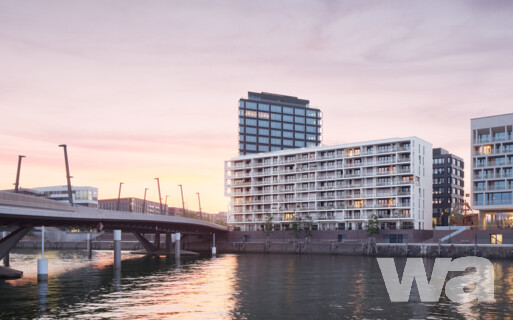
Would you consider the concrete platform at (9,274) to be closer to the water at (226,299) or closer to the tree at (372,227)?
the water at (226,299)

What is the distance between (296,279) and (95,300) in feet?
92.7

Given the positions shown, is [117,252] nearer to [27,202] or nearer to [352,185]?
[27,202]

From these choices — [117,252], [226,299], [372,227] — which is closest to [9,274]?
[117,252]

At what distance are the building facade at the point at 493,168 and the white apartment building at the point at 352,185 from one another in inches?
673

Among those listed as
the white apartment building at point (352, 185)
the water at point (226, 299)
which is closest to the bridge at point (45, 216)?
the water at point (226, 299)

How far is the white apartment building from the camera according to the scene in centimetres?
16462

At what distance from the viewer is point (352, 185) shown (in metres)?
177

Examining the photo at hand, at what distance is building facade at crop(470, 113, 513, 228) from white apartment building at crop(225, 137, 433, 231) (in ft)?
56.1

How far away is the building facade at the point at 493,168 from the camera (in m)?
148

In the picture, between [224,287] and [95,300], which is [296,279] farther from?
[95,300]

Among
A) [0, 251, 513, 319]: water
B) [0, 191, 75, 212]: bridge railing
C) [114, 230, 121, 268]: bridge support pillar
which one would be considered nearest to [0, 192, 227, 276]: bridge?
[0, 191, 75, 212]: bridge railing

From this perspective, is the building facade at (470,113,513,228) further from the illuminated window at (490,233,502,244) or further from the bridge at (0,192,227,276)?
the bridge at (0,192,227,276)

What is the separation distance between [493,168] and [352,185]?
4218 cm

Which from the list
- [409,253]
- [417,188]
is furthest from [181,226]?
[417,188]
